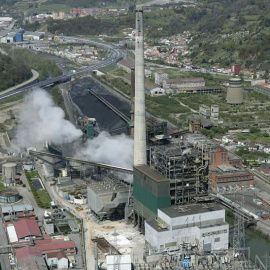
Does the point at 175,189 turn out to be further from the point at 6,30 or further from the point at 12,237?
the point at 6,30

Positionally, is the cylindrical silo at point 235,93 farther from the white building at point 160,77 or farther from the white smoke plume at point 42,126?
the white smoke plume at point 42,126

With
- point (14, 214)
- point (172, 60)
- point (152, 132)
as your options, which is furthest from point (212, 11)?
point (14, 214)

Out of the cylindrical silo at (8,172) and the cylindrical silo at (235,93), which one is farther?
the cylindrical silo at (235,93)

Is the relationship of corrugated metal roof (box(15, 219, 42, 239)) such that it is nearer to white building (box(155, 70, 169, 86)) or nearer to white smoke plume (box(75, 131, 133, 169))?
white smoke plume (box(75, 131, 133, 169))

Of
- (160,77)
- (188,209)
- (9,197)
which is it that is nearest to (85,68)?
(160,77)

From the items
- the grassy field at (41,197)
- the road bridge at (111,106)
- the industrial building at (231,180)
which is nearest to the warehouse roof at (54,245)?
the grassy field at (41,197)

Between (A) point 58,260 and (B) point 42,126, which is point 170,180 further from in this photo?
(B) point 42,126
